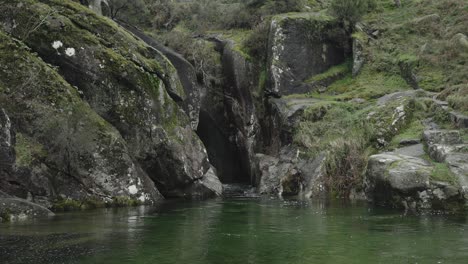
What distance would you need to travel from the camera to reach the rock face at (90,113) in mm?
20219

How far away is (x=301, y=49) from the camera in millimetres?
35562

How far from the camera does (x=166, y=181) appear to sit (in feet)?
82.3

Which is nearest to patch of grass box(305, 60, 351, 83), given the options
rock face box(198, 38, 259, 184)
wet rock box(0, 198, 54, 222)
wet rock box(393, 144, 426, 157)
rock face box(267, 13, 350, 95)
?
rock face box(267, 13, 350, 95)

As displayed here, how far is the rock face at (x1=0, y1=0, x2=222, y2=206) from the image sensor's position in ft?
66.3

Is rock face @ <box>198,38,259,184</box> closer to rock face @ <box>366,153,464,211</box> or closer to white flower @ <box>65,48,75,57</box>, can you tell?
white flower @ <box>65,48,75,57</box>

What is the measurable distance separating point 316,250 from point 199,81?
25.6m

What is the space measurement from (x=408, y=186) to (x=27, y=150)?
15.2m

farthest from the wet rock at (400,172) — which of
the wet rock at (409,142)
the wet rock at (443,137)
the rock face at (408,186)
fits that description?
the wet rock at (409,142)

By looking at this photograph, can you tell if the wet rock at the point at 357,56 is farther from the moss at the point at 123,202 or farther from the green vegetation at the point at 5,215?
the green vegetation at the point at 5,215

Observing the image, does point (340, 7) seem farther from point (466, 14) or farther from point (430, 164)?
point (430, 164)

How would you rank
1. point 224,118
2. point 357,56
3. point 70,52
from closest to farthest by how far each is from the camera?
point 70,52 → point 357,56 → point 224,118

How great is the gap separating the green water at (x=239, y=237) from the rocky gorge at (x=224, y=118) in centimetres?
279

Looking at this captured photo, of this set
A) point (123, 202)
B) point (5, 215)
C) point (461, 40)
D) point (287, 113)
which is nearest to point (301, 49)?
point (287, 113)

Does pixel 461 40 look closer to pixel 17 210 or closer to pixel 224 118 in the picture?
pixel 224 118
